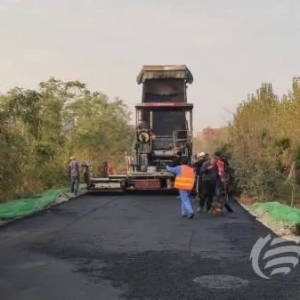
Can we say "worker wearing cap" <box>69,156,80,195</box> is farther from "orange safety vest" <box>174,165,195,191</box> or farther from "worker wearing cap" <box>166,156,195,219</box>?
"orange safety vest" <box>174,165,195,191</box>

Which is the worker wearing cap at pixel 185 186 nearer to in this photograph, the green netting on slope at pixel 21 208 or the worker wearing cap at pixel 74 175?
the green netting on slope at pixel 21 208

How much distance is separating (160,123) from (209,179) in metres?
9.54

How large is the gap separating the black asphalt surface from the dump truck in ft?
30.4

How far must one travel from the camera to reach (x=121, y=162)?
138 feet

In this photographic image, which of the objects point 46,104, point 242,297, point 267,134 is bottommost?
point 242,297

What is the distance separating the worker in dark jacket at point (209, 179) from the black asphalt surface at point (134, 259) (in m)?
0.99

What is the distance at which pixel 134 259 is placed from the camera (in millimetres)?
8398

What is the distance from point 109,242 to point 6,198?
→ 778cm

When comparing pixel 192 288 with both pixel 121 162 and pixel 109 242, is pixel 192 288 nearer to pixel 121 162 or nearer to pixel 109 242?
pixel 109 242

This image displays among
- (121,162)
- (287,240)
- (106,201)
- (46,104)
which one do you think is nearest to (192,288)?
(287,240)

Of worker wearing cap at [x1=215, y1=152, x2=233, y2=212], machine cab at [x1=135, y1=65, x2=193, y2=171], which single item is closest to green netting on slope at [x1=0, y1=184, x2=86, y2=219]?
worker wearing cap at [x1=215, y1=152, x2=233, y2=212]

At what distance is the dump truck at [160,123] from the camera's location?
23444mm

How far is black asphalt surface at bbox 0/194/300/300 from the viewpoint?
644cm

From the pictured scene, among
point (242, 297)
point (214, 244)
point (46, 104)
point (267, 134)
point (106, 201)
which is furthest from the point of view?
point (46, 104)
